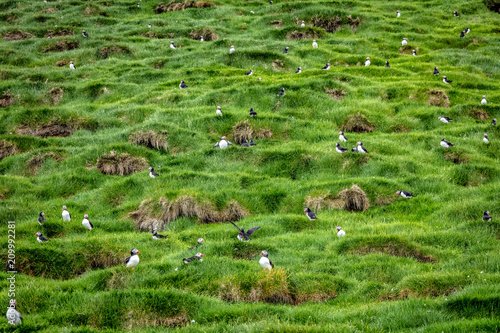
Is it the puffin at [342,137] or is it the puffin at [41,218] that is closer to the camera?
the puffin at [41,218]

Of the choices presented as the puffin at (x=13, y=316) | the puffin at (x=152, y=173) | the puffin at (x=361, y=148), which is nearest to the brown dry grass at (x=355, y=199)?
the puffin at (x=361, y=148)

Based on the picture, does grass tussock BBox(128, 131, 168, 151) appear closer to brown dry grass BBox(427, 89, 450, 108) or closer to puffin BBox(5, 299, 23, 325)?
puffin BBox(5, 299, 23, 325)

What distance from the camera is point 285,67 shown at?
3297cm

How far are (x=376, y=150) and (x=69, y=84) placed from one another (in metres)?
20.7

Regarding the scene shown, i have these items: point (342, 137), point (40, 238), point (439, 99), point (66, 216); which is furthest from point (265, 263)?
point (439, 99)

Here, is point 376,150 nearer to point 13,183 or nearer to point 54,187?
point 54,187

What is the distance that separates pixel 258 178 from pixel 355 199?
14.4 ft

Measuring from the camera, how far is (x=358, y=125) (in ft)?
81.8

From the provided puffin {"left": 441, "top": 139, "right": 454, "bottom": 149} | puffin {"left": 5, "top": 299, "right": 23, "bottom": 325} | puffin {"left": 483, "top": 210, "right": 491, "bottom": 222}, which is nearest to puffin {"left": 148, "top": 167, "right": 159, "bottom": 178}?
puffin {"left": 5, "top": 299, "right": 23, "bottom": 325}

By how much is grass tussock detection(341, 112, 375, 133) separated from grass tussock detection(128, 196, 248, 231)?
9.58 meters

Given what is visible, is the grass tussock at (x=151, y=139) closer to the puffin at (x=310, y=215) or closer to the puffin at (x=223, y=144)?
the puffin at (x=223, y=144)

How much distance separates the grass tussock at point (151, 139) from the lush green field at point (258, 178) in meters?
0.15

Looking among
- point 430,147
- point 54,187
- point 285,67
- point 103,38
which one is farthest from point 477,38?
point 54,187

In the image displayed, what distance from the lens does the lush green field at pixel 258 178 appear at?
38.2ft
